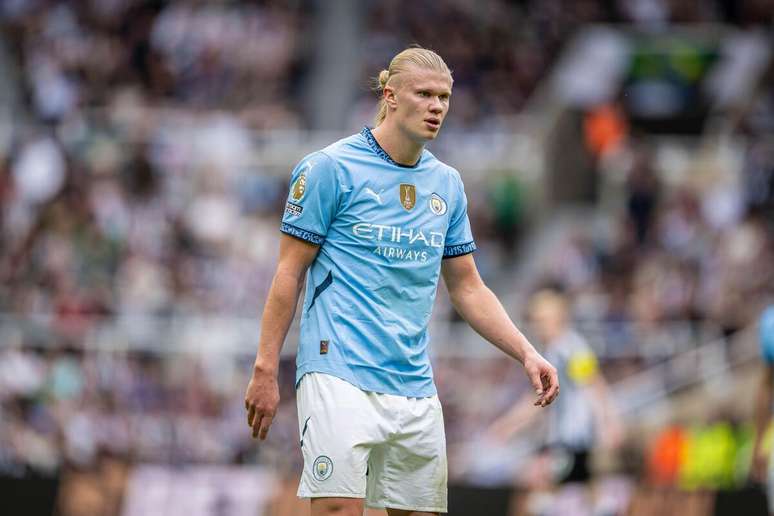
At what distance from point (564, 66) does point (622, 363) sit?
7.03 meters

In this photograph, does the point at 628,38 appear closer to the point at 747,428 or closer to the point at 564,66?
the point at 564,66

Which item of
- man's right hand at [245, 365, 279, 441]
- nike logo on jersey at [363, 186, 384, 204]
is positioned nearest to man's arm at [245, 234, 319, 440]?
man's right hand at [245, 365, 279, 441]

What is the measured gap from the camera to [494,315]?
20.2 ft

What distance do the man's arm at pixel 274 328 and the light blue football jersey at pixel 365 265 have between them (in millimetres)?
80

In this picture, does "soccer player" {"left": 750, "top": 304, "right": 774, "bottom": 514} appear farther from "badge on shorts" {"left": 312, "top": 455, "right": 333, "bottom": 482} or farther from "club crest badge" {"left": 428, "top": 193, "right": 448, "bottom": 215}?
"badge on shorts" {"left": 312, "top": 455, "right": 333, "bottom": 482}

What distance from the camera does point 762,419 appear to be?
27.8 ft

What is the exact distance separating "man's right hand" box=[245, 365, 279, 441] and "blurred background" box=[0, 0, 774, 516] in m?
5.33

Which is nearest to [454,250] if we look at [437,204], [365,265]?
[437,204]

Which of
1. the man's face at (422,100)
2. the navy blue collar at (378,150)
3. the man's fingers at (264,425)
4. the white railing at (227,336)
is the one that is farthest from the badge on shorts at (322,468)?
the white railing at (227,336)

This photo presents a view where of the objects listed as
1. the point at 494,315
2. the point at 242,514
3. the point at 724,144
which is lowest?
the point at 242,514

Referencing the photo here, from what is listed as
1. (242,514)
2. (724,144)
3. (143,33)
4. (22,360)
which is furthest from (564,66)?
(242,514)

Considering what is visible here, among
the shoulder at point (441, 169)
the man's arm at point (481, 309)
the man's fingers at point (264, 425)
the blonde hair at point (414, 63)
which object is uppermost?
the blonde hair at point (414, 63)

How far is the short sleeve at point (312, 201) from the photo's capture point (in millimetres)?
5777

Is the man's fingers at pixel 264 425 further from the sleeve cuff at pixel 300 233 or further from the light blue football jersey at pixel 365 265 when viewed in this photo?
the sleeve cuff at pixel 300 233
